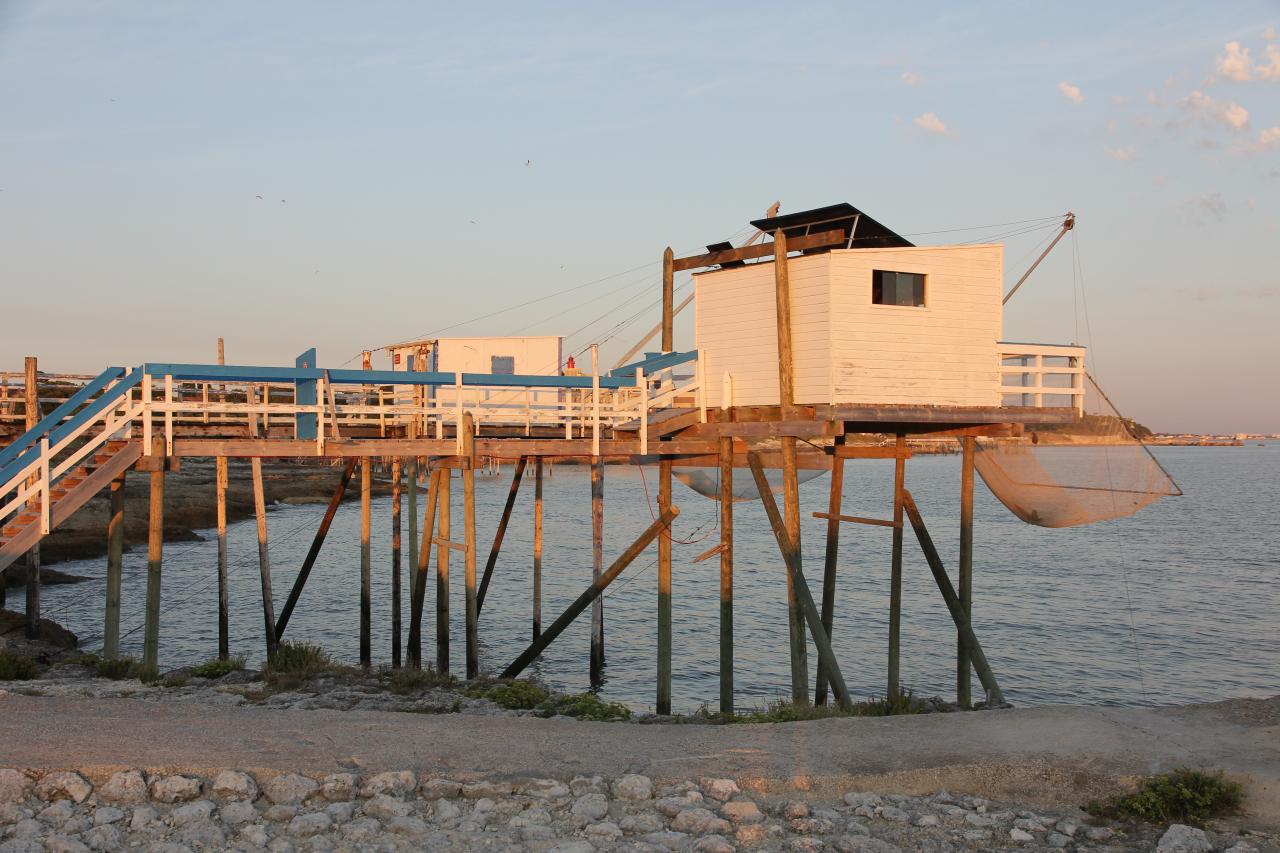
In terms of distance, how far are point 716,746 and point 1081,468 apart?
11045 millimetres

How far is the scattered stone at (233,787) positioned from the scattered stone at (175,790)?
17 cm

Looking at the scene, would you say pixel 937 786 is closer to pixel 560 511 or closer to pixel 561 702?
pixel 561 702

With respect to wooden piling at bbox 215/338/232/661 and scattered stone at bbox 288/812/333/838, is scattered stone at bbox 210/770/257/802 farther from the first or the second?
wooden piling at bbox 215/338/232/661

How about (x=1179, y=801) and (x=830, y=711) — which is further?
(x=830, y=711)

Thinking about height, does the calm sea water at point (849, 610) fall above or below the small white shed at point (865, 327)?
below

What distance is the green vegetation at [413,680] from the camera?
18805mm

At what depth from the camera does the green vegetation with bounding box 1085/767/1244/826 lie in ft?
33.9

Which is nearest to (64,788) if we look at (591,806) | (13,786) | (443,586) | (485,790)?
(13,786)

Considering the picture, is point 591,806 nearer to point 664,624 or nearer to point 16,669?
point 664,624

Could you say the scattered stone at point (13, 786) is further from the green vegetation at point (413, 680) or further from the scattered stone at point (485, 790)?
the green vegetation at point (413, 680)

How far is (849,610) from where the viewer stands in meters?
35.4

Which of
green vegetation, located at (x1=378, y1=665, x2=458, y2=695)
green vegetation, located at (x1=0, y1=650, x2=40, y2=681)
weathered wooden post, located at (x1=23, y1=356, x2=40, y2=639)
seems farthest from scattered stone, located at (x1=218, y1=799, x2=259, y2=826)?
weathered wooden post, located at (x1=23, y1=356, x2=40, y2=639)

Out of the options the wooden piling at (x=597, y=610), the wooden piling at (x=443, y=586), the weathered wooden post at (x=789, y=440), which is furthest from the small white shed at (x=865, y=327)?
the wooden piling at (x=597, y=610)

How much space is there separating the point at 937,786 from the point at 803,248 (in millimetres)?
9072
